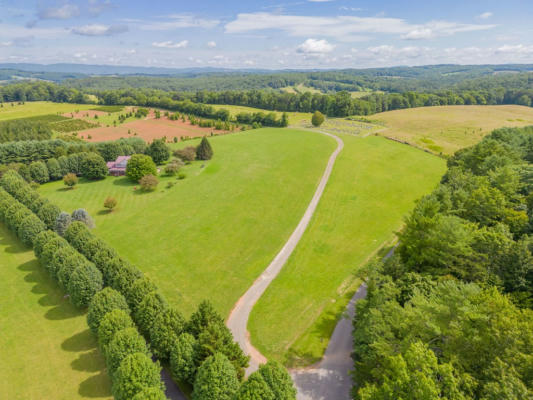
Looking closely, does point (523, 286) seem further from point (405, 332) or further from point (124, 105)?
point (124, 105)

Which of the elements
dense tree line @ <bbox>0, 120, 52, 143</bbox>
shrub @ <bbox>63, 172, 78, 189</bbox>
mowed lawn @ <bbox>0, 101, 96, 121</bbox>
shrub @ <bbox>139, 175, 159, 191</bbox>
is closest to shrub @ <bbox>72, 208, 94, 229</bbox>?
shrub @ <bbox>139, 175, 159, 191</bbox>

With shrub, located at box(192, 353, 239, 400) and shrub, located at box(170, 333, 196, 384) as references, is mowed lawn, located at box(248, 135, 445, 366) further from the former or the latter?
shrub, located at box(192, 353, 239, 400)

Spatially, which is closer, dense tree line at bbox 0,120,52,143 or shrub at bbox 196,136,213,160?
shrub at bbox 196,136,213,160

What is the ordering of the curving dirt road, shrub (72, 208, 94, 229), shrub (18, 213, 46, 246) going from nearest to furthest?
the curving dirt road, shrub (18, 213, 46, 246), shrub (72, 208, 94, 229)

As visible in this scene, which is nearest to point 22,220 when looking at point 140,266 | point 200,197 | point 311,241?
point 140,266

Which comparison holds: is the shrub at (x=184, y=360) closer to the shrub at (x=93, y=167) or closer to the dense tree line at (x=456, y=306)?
the dense tree line at (x=456, y=306)

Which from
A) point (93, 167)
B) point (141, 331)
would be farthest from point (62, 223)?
point (93, 167)

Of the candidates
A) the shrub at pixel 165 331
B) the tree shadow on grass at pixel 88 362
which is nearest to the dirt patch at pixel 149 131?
the tree shadow on grass at pixel 88 362
